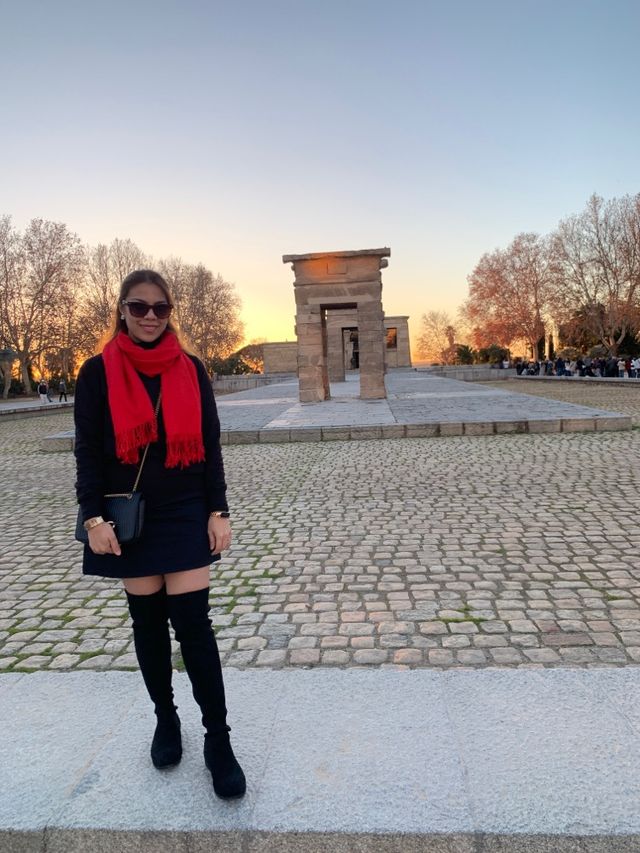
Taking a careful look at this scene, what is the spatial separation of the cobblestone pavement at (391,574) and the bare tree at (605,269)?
38.0 metres

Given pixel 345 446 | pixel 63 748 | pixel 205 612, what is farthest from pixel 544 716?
pixel 345 446

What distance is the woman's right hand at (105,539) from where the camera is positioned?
2430 millimetres

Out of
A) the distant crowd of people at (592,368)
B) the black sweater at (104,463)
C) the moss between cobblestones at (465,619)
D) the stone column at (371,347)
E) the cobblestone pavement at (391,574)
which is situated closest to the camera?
the black sweater at (104,463)

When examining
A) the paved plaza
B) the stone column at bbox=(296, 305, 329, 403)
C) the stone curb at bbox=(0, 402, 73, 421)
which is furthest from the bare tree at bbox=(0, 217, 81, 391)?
the paved plaza

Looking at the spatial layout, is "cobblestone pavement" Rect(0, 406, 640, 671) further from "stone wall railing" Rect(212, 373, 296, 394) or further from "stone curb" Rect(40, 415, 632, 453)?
"stone wall railing" Rect(212, 373, 296, 394)

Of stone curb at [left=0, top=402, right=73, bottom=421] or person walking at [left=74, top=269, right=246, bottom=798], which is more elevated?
person walking at [left=74, top=269, right=246, bottom=798]

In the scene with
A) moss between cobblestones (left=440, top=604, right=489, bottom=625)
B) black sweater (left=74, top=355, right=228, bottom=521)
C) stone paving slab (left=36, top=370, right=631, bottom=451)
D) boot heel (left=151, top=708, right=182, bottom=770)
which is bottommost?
moss between cobblestones (left=440, top=604, right=489, bottom=625)

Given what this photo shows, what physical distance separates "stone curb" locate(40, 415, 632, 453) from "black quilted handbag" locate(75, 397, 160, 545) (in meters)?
11.1

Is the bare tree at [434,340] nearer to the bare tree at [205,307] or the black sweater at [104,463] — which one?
the bare tree at [205,307]

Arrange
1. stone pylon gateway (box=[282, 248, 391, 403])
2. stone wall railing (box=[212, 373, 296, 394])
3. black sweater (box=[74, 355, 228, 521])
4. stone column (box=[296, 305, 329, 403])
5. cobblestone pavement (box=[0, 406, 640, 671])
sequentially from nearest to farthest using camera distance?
black sweater (box=[74, 355, 228, 521])
cobblestone pavement (box=[0, 406, 640, 671])
stone pylon gateway (box=[282, 248, 391, 403])
stone column (box=[296, 305, 329, 403])
stone wall railing (box=[212, 373, 296, 394])

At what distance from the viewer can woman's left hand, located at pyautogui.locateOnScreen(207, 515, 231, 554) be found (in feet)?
8.55

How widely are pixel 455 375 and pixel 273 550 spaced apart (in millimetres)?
52032

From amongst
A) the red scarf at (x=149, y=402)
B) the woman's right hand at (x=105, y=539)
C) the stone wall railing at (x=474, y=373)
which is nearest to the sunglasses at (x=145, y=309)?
the red scarf at (x=149, y=402)

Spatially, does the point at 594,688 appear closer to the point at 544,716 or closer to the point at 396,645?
the point at 544,716
